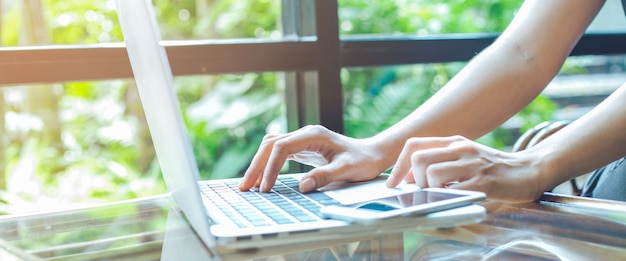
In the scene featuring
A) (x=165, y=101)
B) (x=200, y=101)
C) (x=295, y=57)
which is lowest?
(x=200, y=101)

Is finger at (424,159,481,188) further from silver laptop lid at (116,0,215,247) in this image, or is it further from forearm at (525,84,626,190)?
silver laptop lid at (116,0,215,247)

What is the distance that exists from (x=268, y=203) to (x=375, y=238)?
17 centimetres

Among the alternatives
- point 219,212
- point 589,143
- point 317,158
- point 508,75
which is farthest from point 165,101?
point 508,75

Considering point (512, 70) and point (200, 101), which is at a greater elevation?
point (512, 70)

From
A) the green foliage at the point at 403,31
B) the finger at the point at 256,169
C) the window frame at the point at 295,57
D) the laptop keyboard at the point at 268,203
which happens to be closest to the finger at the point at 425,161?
the laptop keyboard at the point at 268,203

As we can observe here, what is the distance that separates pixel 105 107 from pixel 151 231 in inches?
72.3

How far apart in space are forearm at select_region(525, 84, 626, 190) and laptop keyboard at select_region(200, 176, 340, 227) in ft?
1.02

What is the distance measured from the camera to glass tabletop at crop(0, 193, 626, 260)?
2.22 ft

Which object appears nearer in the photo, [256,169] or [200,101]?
[256,169]

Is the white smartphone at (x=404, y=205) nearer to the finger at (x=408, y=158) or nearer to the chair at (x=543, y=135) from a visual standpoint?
the finger at (x=408, y=158)

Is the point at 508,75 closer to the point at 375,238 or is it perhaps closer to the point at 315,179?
the point at 315,179

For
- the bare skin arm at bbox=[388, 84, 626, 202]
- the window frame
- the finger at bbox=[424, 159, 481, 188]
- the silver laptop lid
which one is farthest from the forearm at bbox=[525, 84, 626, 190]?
the window frame

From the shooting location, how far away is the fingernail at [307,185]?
0.87 meters

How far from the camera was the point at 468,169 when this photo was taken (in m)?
0.85
